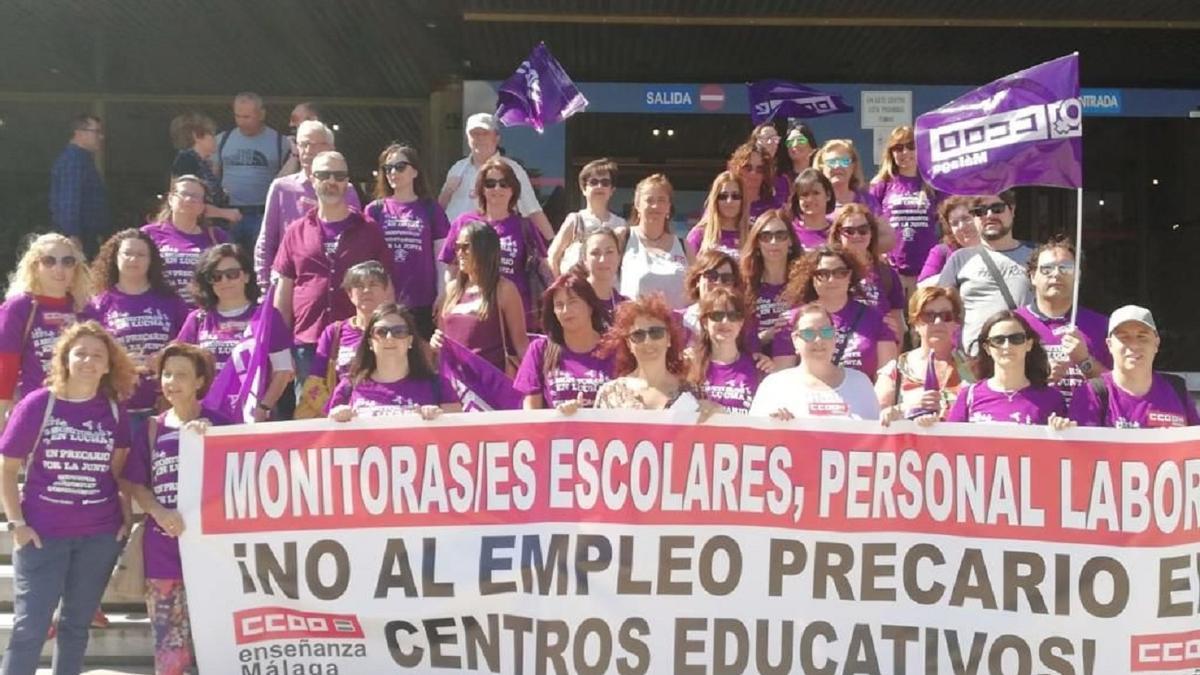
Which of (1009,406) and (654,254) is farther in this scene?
(654,254)

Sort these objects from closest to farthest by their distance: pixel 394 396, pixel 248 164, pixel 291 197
Answer: pixel 394 396 < pixel 291 197 < pixel 248 164

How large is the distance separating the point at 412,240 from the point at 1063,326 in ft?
10.8

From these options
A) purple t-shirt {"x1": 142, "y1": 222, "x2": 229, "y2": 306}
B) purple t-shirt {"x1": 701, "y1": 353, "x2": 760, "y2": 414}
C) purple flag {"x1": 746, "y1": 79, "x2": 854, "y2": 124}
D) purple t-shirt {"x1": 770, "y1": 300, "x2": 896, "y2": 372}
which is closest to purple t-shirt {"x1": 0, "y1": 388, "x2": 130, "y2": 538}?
purple t-shirt {"x1": 142, "y1": 222, "x2": 229, "y2": 306}

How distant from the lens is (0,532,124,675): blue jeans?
5207 millimetres

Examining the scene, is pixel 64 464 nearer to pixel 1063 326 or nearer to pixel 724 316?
pixel 724 316

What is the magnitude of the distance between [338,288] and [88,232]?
14.7 ft

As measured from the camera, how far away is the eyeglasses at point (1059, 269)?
5.73 metres

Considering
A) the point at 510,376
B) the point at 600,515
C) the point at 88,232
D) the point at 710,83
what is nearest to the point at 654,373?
the point at 600,515

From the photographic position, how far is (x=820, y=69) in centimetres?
1249

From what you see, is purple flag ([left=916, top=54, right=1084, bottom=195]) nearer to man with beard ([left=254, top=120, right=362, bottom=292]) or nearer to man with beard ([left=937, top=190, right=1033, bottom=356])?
man with beard ([left=937, top=190, right=1033, bottom=356])

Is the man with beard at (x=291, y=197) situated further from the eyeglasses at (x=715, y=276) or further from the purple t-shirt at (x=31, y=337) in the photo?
the eyeglasses at (x=715, y=276)

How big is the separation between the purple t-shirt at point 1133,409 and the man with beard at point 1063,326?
0.91 ft

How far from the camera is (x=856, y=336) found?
6.00 metres

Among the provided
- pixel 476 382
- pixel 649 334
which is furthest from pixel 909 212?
pixel 476 382
